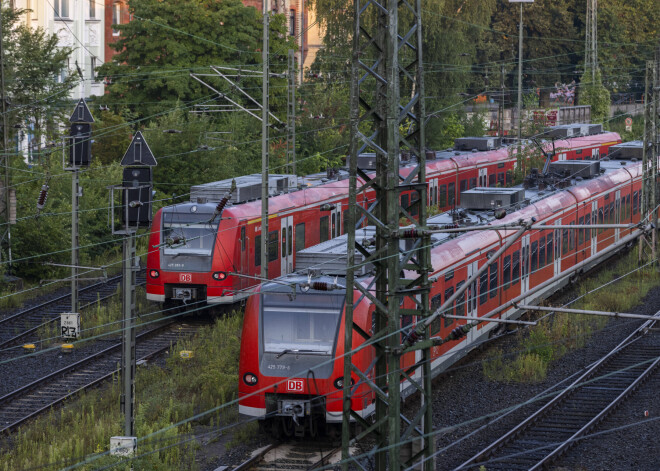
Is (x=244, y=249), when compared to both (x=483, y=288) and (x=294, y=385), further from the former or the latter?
(x=294, y=385)

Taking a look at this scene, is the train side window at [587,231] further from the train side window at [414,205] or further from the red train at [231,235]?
the red train at [231,235]

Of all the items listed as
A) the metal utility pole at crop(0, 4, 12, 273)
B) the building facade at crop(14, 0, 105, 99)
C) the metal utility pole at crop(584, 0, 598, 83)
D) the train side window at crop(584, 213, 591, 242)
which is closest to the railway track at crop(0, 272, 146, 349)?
the metal utility pole at crop(0, 4, 12, 273)

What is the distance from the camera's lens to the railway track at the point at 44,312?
966 inches

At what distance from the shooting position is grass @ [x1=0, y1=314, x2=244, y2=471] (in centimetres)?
1566

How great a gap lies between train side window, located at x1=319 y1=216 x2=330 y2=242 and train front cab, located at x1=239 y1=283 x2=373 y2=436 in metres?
11.4

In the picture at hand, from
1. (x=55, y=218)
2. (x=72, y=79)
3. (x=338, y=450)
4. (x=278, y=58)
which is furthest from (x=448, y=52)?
(x=338, y=450)

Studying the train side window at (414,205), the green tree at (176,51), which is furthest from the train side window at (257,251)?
the green tree at (176,51)

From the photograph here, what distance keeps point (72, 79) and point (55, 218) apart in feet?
35.2

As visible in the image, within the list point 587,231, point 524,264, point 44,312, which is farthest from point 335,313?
point 587,231

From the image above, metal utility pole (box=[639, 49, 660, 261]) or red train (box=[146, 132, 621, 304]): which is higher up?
metal utility pole (box=[639, 49, 660, 261])

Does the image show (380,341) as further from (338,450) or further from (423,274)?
(338,450)

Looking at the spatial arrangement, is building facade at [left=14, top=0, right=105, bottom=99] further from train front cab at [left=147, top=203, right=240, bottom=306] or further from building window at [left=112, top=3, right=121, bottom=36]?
train front cab at [left=147, top=203, right=240, bottom=306]

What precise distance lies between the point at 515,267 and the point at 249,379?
30.2ft

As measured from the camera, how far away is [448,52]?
2031 inches
